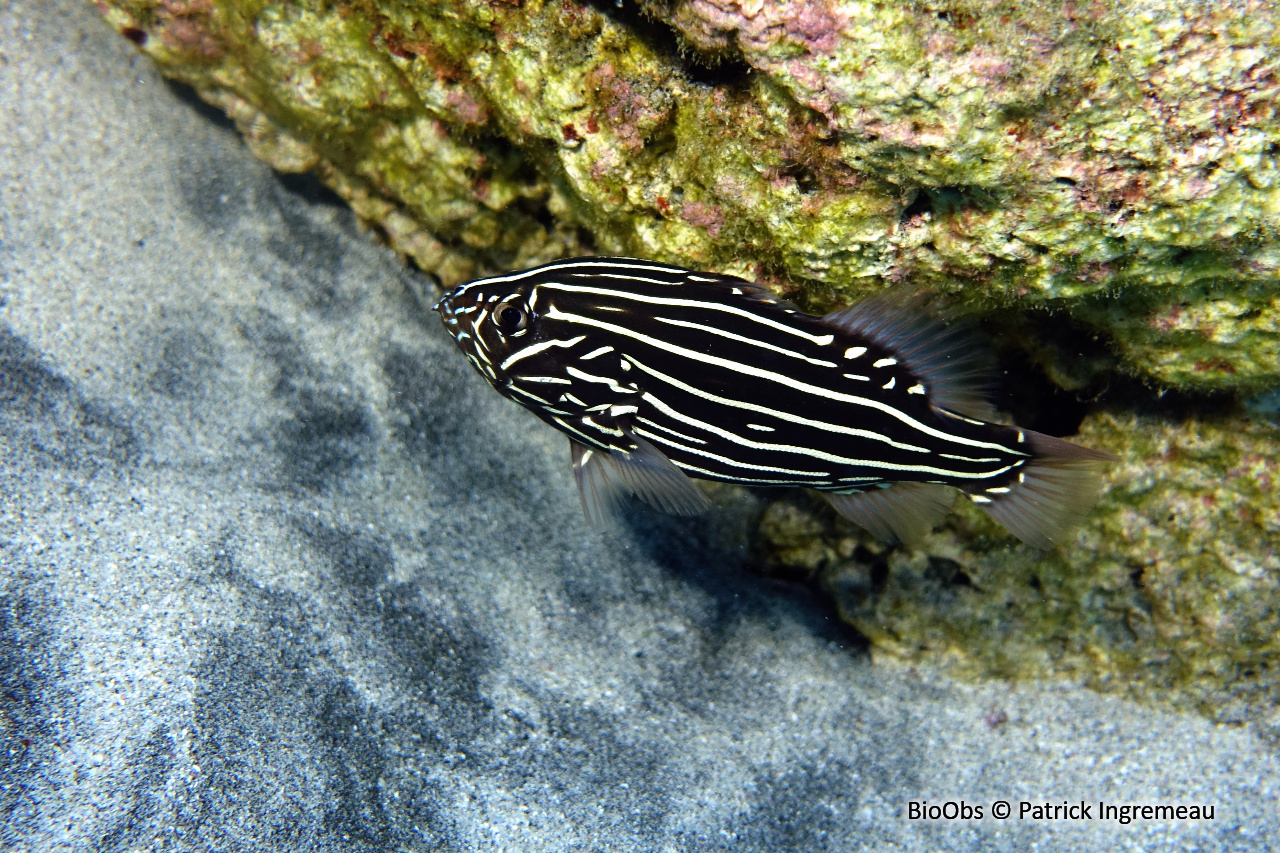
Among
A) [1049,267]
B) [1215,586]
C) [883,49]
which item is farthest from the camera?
[1215,586]

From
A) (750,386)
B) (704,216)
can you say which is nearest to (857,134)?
(704,216)

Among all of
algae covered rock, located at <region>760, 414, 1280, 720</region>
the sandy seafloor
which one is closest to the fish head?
the sandy seafloor

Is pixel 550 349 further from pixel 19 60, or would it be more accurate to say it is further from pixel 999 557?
pixel 19 60

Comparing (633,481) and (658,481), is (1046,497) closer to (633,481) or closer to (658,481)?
(658,481)

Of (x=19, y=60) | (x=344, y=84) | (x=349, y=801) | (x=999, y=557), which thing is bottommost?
(x=349, y=801)

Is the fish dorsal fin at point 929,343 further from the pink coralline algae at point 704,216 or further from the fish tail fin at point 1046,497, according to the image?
the pink coralline algae at point 704,216

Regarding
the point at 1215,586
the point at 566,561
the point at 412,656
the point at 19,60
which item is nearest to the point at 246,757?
the point at 412,656

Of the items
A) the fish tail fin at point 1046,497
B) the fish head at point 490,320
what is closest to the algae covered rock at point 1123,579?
the fish tail fin at point 1046,497

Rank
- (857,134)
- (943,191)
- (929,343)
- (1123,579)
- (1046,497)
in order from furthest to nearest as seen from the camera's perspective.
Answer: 1. (1123,579)
2. (1046,497)
3. (929,343)
4. (943,191)
5. (857,134)
